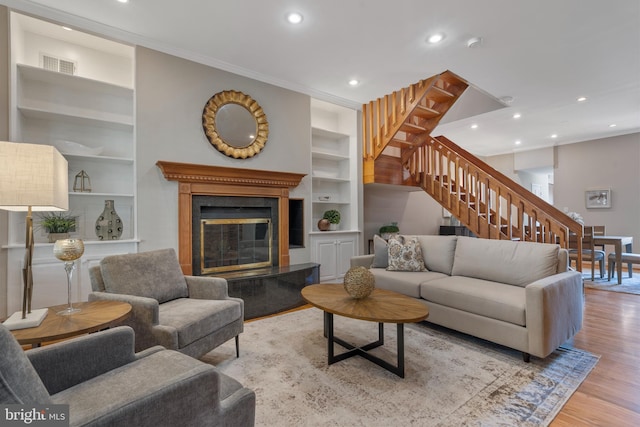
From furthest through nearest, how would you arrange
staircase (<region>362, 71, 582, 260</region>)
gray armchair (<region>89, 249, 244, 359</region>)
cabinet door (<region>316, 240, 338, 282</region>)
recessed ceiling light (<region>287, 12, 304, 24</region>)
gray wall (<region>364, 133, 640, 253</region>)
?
gray wall (<region>364, 133, 640, 253</region>) → cabinet door (<region>316, 240, 338, 282</region>) → staircase (<region>362, 71, 582, 260</region>) → recessed ceiling light (<region>287, 12, 304, 24</region>) → gray armchair (<region>89, 249, 244, 359</region>)

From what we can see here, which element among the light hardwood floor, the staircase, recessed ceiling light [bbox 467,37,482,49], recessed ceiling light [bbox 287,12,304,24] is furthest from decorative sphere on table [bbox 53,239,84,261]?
the staircase

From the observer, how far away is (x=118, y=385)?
1.14 metres

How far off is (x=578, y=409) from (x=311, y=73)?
3.97 metres

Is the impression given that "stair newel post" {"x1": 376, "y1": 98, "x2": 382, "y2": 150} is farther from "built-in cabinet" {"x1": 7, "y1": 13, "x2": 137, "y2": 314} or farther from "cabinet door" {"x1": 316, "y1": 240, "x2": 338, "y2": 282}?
"built-in cabinet" {"x1": 7, "y1": 13, "x2": 137, "y2": 314}

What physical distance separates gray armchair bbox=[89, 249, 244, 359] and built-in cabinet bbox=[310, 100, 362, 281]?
2.32m

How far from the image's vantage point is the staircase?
406 centimetres

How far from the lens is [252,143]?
3857mm

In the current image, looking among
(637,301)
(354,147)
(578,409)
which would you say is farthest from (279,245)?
(637,301)

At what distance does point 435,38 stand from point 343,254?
306 centimetres

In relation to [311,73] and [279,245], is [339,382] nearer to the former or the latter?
[279,245]

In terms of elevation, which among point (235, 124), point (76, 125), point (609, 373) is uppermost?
point (235, 124)

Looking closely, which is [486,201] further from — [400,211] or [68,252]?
[68,252]

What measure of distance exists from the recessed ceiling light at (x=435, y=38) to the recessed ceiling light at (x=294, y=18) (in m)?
1.33

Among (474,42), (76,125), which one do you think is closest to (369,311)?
(474,42)
